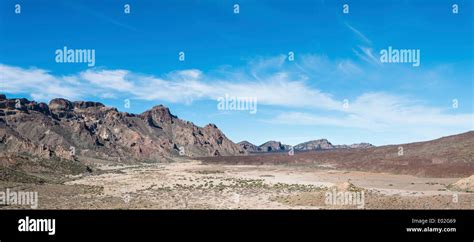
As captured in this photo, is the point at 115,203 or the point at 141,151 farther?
the point at 141,151

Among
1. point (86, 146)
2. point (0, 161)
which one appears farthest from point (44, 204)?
point (86, 146)

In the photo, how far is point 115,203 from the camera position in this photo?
A: 30859 millimetres

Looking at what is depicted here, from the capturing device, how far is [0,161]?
53.1 m
